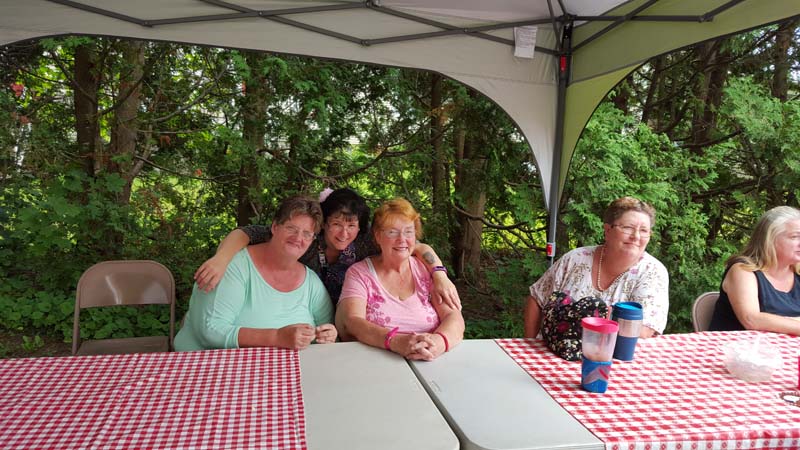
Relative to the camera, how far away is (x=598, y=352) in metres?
1.42

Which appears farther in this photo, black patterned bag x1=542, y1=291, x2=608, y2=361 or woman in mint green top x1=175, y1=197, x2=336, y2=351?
woman in mint green top x1=175, y1=197, x2=336, y2=351

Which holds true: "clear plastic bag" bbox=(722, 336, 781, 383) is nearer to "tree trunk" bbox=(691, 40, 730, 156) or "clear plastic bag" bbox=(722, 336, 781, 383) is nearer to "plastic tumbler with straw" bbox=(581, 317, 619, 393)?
"plastic tumbler with straw" bbox=(581, 317, 619, 393)

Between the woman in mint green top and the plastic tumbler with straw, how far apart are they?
2.78 ft

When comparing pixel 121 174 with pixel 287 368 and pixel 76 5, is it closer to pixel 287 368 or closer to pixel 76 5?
pixel 76 5

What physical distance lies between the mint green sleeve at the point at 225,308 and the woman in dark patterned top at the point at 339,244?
9 centimetres

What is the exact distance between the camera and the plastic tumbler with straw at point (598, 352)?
1.41 m

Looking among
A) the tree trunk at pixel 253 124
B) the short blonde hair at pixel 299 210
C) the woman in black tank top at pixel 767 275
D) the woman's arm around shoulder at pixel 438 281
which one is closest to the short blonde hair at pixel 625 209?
the woman in black tank top at pixel 767 275

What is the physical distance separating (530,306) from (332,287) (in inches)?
36.8

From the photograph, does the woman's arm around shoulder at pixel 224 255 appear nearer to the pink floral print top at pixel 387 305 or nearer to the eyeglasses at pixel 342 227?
the eyeglasses at pixel 342 227

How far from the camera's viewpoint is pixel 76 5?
2395 mm

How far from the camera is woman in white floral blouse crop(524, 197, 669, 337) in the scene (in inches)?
82.8

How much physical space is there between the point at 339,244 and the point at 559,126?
172 cm

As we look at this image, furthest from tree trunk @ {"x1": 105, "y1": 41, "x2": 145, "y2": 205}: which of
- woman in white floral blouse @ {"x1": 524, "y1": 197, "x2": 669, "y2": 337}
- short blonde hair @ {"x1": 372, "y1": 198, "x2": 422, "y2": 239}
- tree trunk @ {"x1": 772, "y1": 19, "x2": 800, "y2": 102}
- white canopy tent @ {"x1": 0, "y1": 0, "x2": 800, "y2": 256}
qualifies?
tree trunk @ {"x1": 772, "y1": 19, "x2": 800, "y2": 102}

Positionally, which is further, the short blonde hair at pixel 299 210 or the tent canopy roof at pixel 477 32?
the tent canopy roof at pixel 477 32
